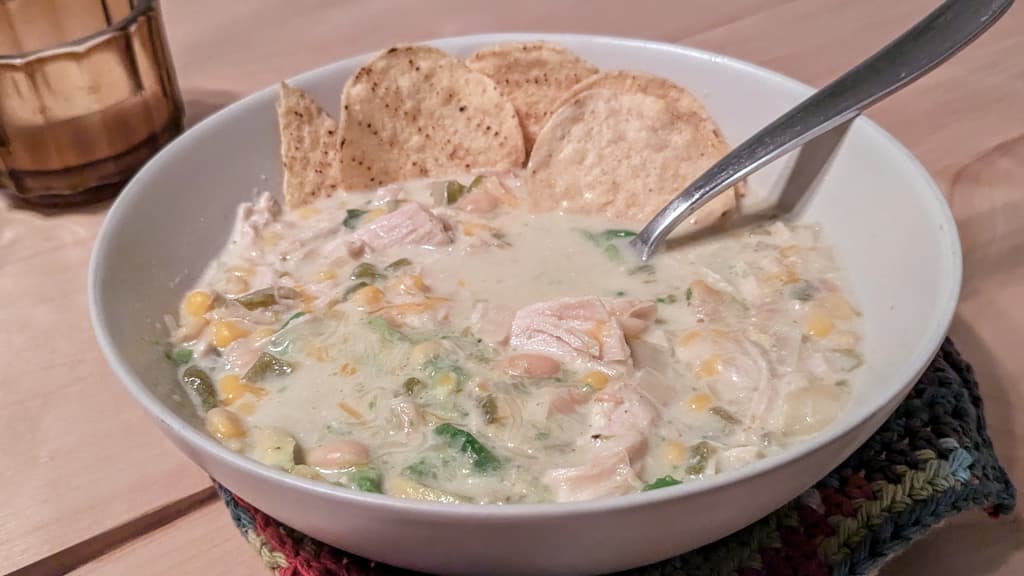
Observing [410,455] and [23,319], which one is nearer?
[410,455]

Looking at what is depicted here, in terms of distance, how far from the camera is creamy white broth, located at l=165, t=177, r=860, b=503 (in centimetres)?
148

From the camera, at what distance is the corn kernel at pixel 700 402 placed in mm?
1580

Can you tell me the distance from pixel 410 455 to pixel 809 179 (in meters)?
1.17

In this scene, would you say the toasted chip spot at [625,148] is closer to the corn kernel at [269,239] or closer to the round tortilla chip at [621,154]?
the round tortilla chip at [621,154]

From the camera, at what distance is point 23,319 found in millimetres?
2096

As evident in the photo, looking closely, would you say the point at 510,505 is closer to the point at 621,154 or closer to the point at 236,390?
the point at 236,390

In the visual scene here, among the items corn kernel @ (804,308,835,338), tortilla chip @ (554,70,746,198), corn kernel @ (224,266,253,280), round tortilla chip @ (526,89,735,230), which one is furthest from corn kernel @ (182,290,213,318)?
corn kernel @ (804,308,835,338)

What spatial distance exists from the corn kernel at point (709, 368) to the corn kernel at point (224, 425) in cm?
80

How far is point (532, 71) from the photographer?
2293 mm

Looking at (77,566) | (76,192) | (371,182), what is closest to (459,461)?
(77,566)

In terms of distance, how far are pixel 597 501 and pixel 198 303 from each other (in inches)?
43.6

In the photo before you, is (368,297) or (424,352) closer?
(424,352)

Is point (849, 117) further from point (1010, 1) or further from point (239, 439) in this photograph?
point (239, 439)

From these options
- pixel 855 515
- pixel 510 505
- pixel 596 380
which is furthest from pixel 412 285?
pixel 855 515
